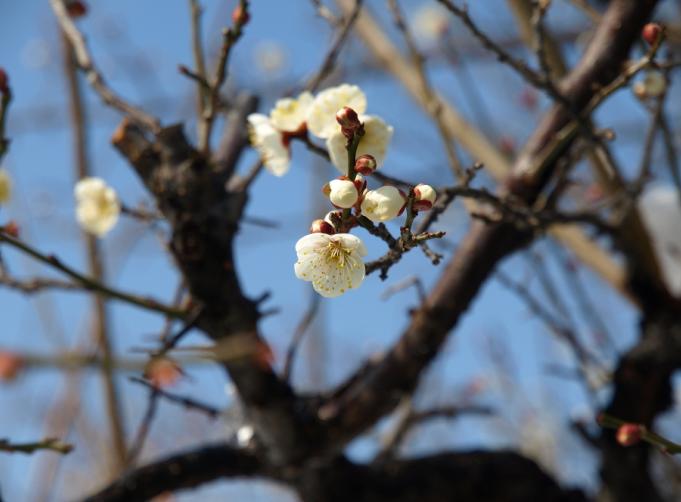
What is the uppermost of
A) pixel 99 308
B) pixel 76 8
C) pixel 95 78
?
pixel 76 8

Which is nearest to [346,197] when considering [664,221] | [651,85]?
[651,85]

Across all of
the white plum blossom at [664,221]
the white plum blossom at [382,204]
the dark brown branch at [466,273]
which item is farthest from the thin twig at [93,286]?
the white plum blossom at [664,221]

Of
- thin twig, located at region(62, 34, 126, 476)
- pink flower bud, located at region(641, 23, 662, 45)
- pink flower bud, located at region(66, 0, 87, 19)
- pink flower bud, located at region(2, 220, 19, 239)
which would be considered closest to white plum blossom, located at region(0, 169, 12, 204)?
pink flower bud, located at region(2, 220, 19, 239)

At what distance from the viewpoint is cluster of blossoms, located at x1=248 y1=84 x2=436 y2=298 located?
779mm

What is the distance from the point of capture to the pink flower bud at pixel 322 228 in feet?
2.59

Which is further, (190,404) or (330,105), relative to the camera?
(190,404)

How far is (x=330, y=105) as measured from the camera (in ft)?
3.32

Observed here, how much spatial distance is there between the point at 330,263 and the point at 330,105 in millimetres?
255

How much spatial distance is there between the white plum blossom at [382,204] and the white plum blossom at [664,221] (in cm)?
144

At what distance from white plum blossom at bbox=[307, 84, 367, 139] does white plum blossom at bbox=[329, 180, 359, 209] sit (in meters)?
0.26

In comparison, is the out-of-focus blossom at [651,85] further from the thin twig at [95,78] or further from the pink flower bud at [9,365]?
the pink flower bud at [9,365]

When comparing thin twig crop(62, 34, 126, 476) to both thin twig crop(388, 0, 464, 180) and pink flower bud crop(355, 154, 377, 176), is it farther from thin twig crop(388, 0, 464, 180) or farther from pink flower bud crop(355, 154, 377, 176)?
pink flower bud crop(355, 154, 377, 176)

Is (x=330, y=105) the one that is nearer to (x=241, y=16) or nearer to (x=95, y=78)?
(x=241, y=16)

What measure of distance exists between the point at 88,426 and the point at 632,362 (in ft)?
8.94
